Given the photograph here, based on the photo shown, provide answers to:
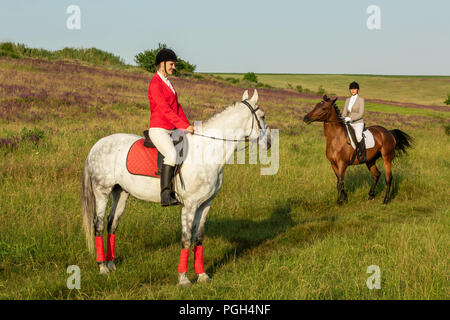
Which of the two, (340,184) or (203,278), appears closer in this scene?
(203,278)

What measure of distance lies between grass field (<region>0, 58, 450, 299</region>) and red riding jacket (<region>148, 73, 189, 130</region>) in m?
2.33

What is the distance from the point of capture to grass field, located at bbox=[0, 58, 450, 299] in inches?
187

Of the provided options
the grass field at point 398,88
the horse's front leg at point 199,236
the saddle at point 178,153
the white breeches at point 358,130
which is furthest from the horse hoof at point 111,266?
→ the grass field at point 398,88

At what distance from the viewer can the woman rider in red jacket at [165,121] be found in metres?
5.20

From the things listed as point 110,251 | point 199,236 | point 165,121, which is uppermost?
point 165,121

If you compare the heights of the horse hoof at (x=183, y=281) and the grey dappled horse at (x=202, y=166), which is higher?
the grey dappled horse at (x=202, y=166)

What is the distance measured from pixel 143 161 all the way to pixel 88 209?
1541 millimetres

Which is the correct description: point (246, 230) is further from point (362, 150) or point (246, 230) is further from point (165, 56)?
point (362, 150)

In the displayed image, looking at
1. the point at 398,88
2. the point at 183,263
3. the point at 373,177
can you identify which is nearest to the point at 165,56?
the point at 183,263

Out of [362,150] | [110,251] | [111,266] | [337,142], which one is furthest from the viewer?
[362,150]

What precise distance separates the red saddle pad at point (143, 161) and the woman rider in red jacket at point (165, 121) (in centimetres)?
26

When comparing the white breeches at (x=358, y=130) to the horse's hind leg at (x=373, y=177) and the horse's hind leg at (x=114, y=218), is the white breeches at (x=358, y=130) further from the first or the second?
the horse's hind leg at (x=114, y=218)

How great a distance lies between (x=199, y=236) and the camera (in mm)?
5551
